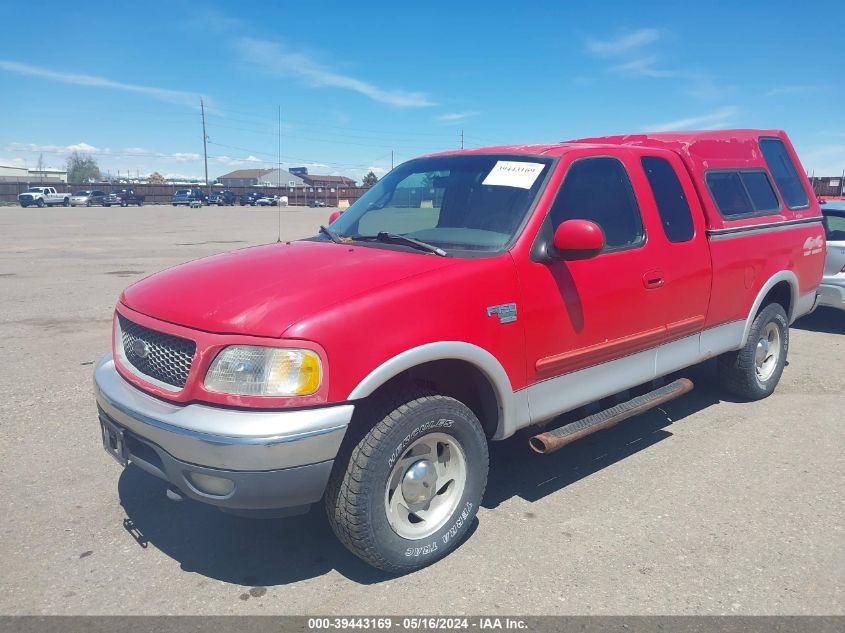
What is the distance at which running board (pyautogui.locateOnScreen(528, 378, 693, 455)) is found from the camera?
11.8 feet

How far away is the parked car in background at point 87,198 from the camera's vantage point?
62.0m

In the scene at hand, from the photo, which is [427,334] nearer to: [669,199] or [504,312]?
[504,312]

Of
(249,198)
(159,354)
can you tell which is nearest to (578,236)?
(159,354)

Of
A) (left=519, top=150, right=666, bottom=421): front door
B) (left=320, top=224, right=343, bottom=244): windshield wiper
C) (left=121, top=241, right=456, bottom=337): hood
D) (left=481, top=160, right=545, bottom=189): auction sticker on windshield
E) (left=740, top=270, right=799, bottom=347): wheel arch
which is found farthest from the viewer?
(left=740, top=270, right=799, bottom=347): wheel arch

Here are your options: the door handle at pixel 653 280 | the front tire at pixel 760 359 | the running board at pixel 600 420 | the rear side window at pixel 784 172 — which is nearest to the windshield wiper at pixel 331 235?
the running board at pixel 600 420

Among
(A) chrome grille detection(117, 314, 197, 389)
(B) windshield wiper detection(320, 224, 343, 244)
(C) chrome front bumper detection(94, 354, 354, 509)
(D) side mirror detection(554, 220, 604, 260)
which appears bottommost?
(C) chrome front bumper detection(94, 354, 354, 509)

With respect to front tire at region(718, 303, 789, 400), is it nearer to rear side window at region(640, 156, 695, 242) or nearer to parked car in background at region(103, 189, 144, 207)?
rear side window at region(640, 156, 695, 242)

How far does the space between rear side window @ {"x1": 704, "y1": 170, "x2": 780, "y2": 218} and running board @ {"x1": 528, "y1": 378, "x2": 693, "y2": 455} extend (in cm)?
140

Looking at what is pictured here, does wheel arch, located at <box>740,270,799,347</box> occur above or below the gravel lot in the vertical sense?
above

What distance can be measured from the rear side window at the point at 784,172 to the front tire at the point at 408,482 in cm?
409

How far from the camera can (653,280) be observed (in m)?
4.16

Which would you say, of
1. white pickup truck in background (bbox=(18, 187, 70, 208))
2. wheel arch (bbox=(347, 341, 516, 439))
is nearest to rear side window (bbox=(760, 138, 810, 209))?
wheel arch (bbox=(347, 341, 516, 439))

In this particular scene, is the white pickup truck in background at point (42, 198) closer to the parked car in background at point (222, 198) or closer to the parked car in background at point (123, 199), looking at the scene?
the parked car in background at point (123, 199)

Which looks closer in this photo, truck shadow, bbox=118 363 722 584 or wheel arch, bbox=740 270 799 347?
truck shadow, bbox=118 363 722 584
